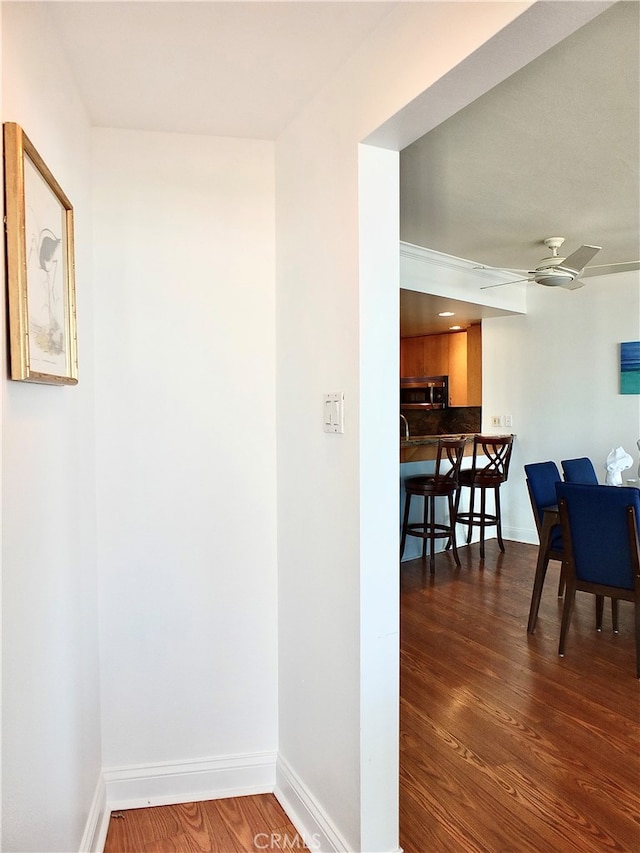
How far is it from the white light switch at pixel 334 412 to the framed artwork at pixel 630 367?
12.6 feet

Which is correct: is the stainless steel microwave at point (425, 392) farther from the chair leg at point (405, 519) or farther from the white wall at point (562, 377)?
the chair leg at point (405, 519)

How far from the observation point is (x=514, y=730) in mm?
2236

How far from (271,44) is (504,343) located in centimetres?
444

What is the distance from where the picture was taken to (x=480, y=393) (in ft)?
18.5

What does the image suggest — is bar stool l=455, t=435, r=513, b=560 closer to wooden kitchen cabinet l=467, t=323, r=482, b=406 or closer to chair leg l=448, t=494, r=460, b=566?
chair leg l=448, t=494, r=460, b=566

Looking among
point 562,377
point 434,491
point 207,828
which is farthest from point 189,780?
point 562,377

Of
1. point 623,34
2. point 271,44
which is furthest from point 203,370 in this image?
point 623,34

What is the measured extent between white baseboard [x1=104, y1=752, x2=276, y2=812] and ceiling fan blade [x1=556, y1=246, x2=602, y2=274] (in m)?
2.98

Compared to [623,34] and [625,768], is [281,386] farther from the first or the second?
[625,768]

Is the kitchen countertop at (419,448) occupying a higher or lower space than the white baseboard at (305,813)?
higher

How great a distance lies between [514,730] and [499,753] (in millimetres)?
184

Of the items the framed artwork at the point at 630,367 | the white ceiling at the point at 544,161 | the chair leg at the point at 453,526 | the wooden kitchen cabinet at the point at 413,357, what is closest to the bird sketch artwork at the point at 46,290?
the white ceiling at the point at 544,161

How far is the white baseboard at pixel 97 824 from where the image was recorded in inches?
60.2

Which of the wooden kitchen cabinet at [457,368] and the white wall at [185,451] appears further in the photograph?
the wooden kitchen cabinet at [457,368]
